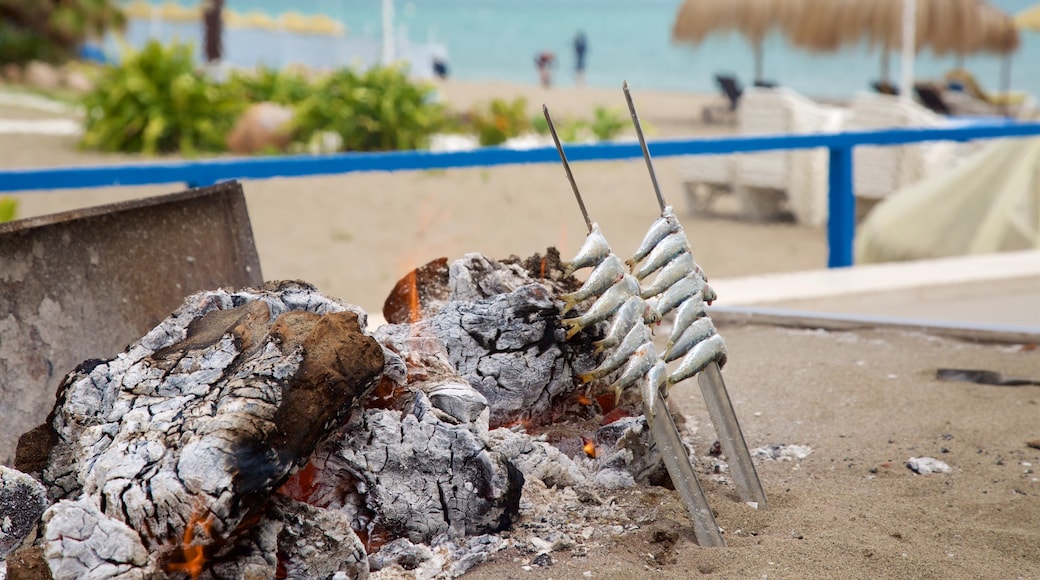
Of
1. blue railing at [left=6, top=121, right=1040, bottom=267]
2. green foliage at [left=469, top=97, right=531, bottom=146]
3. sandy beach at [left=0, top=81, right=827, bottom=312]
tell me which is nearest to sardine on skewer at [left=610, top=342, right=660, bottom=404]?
blue railing at [left=6, top=121, right=1040, bottom=267]

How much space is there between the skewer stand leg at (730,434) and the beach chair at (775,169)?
9.35 metres

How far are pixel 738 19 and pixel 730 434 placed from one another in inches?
824

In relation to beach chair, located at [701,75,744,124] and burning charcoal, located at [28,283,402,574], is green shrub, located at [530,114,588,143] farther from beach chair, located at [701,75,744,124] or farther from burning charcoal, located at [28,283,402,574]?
burning charcoal, located at [28,283,402,574]

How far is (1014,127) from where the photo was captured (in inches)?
231

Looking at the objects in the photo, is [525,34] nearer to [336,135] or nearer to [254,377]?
[336,135]

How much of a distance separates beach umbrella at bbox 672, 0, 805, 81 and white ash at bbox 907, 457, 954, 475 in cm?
1980

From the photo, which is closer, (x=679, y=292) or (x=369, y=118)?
(x=679, y=292)

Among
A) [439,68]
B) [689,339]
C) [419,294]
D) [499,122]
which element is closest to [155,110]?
[499,122]

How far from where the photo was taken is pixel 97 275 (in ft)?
8.93

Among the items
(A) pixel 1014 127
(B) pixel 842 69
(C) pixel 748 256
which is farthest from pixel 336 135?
(B) pixel 842 69

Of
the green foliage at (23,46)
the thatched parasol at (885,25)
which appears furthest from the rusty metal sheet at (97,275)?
the green foliage at (23,46)

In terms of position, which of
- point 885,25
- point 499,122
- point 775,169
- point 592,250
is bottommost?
point 775,169

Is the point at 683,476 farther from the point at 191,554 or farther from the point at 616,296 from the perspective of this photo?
the point at 191,554

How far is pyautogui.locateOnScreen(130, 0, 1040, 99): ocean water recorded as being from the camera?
3656 cm
